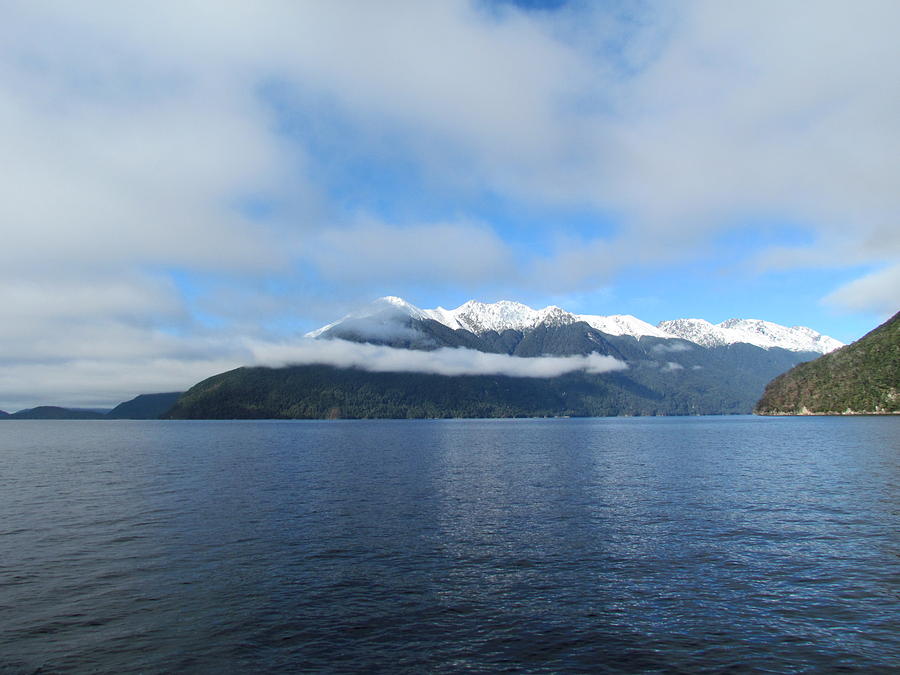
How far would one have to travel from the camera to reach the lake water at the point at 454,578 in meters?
26.4

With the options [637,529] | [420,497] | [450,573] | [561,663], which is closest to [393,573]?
[450,573]

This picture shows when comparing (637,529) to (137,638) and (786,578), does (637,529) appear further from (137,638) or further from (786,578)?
(137,638)

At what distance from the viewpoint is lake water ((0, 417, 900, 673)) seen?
86.5ft

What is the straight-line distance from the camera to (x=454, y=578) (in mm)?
37344

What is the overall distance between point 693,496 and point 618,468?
33.4 metres

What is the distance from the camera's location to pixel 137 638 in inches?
1097

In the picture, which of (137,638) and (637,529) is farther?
(637,529)

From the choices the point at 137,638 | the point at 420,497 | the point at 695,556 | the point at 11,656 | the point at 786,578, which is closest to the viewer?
the point at 11,656

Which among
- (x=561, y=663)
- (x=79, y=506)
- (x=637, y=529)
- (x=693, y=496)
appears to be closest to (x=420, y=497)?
(x=637, y=529)

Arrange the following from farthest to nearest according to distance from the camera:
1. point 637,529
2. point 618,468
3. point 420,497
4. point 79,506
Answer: point 618,468 < point 420,497 < point 79,506 < point 637,529

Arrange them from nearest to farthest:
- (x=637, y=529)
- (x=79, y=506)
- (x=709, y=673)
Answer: (x=709, y=673) < (x=637, y=529) < (x=79, y=506)

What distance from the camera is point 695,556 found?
4219 centimetres

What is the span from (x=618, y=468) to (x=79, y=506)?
284ft

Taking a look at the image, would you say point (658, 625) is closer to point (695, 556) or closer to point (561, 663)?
point (561, 663)
